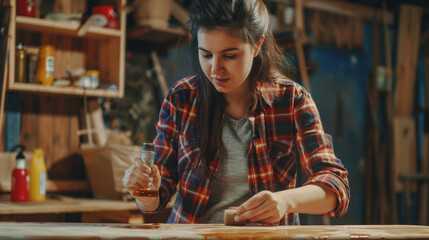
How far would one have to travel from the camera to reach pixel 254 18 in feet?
6.29

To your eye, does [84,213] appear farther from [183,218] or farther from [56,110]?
[183,218]

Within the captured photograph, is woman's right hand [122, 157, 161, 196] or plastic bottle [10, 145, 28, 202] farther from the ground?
woman's right hand [122, 157, 161, 196]

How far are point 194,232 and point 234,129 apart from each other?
2.53 ft

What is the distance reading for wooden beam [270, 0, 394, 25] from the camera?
16.1 feet

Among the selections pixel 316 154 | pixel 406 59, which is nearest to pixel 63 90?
pixel 316 154

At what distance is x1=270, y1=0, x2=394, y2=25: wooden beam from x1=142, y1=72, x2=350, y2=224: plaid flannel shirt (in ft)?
9.73

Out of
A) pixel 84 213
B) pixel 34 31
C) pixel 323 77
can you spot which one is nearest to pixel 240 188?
pixel 84 213

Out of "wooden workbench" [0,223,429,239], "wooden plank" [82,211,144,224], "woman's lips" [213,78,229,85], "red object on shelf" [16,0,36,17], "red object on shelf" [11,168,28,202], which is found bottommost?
"wooden plank" [82,211,144,224]

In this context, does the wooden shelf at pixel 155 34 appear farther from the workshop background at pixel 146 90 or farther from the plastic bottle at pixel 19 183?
the plastic bottle at pixel 19 183

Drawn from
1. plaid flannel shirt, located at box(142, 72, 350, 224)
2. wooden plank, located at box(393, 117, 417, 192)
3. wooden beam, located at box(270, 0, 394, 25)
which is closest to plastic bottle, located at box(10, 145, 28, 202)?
plaid flannel shirt, located at box(142, 72, 350, 224)

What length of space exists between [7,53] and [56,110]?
0.64 meters

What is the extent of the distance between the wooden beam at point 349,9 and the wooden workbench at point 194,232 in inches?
142

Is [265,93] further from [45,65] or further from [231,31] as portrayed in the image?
[45,65]

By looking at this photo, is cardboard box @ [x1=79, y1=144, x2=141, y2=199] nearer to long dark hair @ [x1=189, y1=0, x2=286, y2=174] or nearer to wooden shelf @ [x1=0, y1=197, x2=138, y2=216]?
wooden shelf @ [x1=0, y1=197, x2=138, y2=216]
